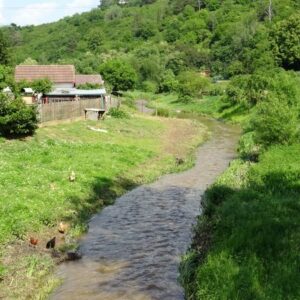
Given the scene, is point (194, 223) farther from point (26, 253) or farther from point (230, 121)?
point (230, 121)

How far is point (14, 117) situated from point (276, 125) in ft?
61.0

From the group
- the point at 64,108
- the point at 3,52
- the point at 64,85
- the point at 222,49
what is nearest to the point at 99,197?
the point at 64,108

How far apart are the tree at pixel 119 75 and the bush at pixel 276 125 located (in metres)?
64.6

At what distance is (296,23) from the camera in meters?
103

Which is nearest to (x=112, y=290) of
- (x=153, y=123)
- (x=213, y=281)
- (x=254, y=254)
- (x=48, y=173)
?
(x=213, y=281)

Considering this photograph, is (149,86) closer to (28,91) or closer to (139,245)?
(28,91)

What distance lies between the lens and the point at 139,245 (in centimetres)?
1964

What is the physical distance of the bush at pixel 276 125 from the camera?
31.6 meters

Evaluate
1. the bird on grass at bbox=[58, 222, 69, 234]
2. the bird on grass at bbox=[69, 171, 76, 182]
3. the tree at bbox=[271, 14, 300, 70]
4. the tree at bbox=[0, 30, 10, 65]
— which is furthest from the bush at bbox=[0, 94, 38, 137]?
the tree at bbox=[271, 14, 300, 70]

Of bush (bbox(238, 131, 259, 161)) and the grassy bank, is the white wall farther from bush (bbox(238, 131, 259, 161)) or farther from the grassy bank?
bush (bbox(238, 131, 259, 161))

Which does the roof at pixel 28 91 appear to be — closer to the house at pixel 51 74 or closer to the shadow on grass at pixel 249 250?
the house at pixel 51 74

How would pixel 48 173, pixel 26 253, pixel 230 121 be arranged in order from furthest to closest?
pixel 230 121 → pixel 48 173 → pixel 26 253

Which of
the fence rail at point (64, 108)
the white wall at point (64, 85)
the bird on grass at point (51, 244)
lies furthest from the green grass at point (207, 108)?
the bird on grass at point (51, 244)

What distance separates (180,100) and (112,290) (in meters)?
81.2
